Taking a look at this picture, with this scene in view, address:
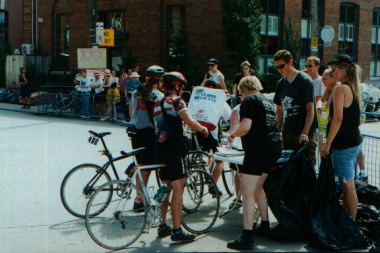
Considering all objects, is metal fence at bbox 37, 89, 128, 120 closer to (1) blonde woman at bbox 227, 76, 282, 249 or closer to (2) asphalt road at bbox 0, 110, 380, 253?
(2) asphalt road at bbox 0, 110, 380, 253

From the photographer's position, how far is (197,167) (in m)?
7.17

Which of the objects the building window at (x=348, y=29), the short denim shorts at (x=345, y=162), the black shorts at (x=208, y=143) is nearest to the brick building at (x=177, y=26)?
the building window at (x=348, y=29)

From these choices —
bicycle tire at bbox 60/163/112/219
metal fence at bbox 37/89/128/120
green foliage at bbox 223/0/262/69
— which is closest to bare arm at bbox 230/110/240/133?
bicycle tire at bbox 60/163/112/219

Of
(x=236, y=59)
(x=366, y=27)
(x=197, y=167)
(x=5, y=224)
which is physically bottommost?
(x=5, y=224)

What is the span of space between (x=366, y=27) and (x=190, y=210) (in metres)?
24.7

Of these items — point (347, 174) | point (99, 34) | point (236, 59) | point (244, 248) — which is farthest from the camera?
point (236, 59)

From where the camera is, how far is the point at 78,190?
7.19m

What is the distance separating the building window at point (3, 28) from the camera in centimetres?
3794

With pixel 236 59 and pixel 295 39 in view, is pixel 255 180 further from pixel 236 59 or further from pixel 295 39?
pixel 295 39

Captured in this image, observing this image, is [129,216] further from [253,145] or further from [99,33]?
[99,33]

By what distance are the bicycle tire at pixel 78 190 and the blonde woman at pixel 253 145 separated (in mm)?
2008

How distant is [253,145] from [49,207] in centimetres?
329

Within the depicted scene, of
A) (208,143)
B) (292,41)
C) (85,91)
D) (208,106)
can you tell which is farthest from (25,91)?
(208,106)

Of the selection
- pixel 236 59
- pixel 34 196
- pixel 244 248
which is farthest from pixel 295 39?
pixel 244 248
